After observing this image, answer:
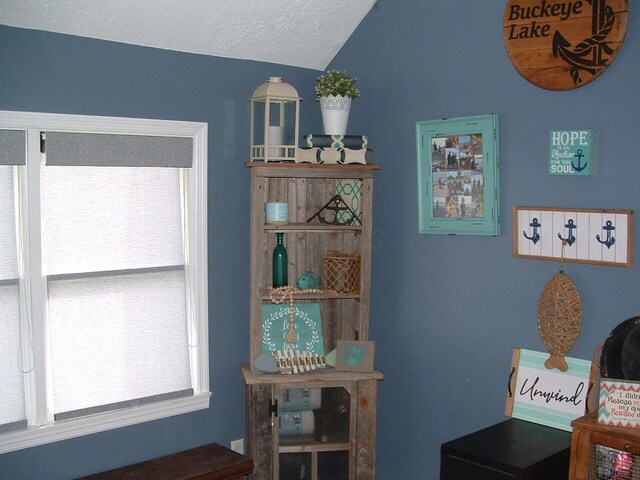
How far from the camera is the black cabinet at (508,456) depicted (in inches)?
89.4

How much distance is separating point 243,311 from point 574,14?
6.36 ft

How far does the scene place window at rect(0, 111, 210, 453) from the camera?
2775 millimetres

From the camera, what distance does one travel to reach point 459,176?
9.65 feet

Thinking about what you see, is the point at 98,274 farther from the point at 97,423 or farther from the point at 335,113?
the point at 335,113

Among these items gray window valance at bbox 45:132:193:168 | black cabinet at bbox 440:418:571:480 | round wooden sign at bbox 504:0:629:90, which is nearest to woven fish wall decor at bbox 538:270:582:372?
black cabinet at bbox 440:418:571:480

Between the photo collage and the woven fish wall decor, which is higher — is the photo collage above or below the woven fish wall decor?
above

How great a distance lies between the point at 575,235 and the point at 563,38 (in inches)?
28.2

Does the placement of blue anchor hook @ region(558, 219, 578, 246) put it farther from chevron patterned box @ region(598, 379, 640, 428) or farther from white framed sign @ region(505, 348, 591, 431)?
chevron patterned box @ region(598, 379, 640, 428)

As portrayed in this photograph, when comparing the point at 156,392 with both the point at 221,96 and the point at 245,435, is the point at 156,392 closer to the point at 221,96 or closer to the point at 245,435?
the point at 245,435

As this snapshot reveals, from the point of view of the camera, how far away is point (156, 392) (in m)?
3.17

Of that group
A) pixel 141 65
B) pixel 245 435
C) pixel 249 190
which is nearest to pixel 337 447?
pixel 245 435

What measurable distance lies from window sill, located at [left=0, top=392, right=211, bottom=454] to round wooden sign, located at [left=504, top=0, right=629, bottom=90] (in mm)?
2034

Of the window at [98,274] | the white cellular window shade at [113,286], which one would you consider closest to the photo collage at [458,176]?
the window at [98,274]

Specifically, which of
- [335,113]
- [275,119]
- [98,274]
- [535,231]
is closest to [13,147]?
[98,274]
